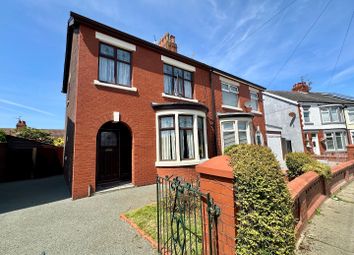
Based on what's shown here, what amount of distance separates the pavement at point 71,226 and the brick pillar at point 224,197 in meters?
1.60

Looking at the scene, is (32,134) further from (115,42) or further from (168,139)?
(168,139)

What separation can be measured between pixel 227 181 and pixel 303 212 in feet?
10.1

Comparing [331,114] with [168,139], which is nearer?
[168,139]

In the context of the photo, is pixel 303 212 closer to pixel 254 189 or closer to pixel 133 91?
pixel 254 189

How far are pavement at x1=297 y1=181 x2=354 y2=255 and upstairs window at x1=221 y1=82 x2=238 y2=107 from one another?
9583mm

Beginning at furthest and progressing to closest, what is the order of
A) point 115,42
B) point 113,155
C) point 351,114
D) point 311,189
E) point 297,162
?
point 351,114 → point 113,155 → point 115,42 → point 297,162 → point 311,189

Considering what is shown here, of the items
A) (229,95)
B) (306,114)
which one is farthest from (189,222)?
(306,114)

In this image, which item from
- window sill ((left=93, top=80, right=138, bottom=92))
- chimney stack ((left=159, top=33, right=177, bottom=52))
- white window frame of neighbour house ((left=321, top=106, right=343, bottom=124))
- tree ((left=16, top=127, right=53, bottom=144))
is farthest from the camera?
white window frame of neighbour house ((left=321, top=106, right=343, bottom=124))

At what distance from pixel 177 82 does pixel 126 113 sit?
13.5 feet

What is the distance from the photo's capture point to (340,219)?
178 inches

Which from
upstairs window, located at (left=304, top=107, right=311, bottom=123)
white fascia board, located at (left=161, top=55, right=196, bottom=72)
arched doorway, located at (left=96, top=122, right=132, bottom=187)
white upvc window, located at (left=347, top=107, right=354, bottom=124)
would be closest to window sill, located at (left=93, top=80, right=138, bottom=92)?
arched doorway, located at (left=96, top=122, right=132, bottom=187)

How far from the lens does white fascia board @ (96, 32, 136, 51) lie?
27.5ft

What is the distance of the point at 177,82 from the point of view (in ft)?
37.1

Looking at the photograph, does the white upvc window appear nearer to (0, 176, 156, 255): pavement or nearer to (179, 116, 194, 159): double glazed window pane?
(179, 116, 194, 159): double glazed window pane
